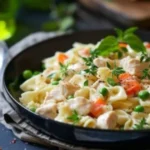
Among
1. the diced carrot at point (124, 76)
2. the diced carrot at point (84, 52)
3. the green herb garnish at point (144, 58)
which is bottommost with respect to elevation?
the diced carrot at point (84, 52)

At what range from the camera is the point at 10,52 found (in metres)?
2.98

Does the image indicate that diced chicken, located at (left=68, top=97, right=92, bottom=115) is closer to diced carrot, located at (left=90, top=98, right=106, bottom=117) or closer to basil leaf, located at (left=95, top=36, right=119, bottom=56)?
diced carrot, located at (left=90, top=98, right=106, bottom=117)

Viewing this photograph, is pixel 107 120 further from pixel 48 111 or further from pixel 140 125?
pixel 48 111

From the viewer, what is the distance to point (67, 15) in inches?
162

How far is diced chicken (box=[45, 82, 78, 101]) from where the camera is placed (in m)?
2.17

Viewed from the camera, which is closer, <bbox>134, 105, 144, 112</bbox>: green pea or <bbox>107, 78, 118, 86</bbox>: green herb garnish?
<bbox>134, 105, 144, 112</bbox>: green pea

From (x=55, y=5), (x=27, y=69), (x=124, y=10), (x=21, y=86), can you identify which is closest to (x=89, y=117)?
(x=21, y=86)

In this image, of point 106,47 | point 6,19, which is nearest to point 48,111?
point 106,47

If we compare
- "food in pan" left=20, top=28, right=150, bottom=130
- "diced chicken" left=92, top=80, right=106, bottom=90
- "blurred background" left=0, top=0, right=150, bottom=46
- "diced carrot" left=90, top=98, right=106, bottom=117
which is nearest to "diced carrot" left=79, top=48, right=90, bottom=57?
"food in pan" left=20, top=28, right=150, bottom=130

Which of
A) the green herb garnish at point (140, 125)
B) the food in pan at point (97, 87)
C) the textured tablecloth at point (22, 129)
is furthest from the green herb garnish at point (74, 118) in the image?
the green herb garnish at point (140, 125)

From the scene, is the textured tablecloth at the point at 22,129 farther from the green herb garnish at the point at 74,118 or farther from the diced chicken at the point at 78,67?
the diced chicken at the point at 78,67

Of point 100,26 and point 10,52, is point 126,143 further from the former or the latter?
point 100,26

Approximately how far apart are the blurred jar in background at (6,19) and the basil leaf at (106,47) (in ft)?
3.80

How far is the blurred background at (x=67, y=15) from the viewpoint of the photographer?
11.3 feet
